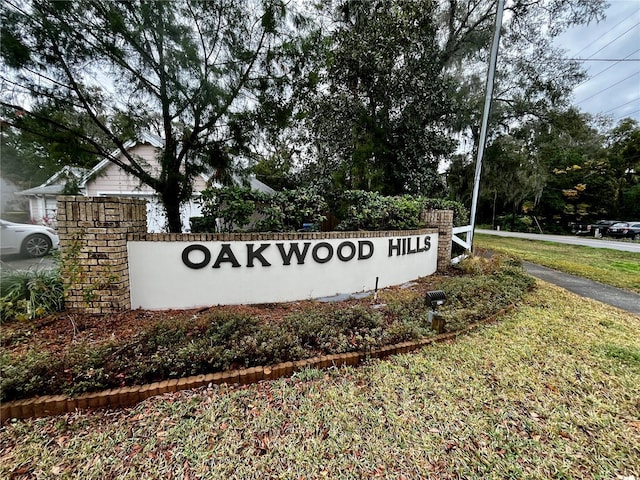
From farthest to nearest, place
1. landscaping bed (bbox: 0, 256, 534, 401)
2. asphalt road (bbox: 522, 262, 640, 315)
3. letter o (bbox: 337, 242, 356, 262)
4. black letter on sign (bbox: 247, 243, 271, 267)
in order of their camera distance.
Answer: asphalt road (bbox: 522, 262, 640, 315), letter o (bbox: 337, 242, 356, 262), black letter on sign (bbox: 247, 243, 271, 267), landscaping bed (bbox: 0, 256, 534, 401)

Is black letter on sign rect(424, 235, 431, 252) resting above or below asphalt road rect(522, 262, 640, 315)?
above

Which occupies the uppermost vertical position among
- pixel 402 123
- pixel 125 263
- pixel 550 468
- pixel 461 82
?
pixel 461 82

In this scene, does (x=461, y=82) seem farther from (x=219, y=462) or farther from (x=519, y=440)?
(x=219, y=462)

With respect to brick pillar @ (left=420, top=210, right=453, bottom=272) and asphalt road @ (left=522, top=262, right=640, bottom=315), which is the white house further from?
asphalt road @ (left=522, top=262, right=640, bottom=315)

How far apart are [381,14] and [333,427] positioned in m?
8.89

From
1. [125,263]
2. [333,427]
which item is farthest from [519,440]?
[125,263]

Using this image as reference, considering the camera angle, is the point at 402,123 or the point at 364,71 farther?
the point at 402,123

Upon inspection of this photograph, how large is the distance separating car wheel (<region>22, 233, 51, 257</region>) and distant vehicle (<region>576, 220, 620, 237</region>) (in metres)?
31.3

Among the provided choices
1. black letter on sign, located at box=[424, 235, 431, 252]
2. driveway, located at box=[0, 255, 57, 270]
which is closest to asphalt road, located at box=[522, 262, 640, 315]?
black letter on sign, located at box=[424, 235, 431, 252]

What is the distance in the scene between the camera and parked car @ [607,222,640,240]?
19.7 meters

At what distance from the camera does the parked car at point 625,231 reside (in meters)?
19.7

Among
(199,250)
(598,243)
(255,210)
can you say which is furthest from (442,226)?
(598,243)

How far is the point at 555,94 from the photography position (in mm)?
9555

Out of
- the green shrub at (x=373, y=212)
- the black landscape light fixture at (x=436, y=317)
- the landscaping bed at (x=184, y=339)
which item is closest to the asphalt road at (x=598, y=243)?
the green shrub at (x=373, y=212)
